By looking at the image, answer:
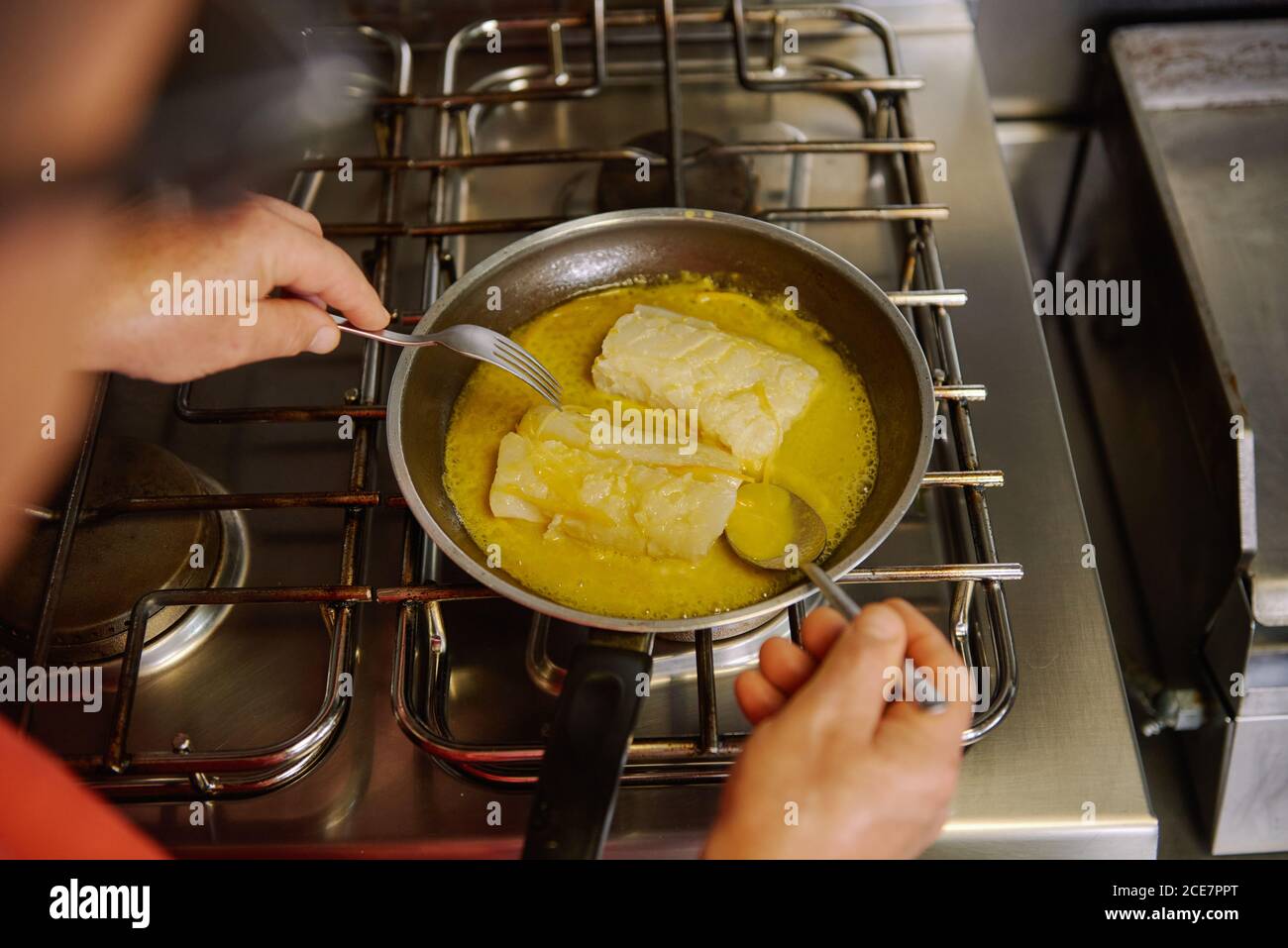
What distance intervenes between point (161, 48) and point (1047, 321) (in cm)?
151

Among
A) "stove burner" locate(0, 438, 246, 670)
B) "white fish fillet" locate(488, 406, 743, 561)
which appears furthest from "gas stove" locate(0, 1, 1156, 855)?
"white fish fillet" locate(488, 406, 743, 561)

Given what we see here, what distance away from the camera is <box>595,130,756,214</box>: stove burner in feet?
4.77

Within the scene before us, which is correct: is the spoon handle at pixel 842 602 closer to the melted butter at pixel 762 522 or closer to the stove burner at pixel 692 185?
the melted butter at pixel 762 522

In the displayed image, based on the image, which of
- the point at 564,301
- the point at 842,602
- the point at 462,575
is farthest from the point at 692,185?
the point at 842,602

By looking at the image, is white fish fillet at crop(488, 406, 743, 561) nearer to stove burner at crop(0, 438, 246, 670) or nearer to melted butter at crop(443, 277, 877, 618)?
melted butter at crop(443, 277, 877, 618)

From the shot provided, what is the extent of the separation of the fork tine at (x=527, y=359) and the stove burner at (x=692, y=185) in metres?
0.34

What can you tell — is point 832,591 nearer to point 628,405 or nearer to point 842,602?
point 842,602

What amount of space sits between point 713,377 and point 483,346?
28cm

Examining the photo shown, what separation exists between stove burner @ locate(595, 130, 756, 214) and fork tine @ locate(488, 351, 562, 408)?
36 cm

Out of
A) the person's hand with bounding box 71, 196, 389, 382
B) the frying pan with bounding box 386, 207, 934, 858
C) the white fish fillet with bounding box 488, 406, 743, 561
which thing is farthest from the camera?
the white fish fillet with bounding box 488, 406, 743, 561
